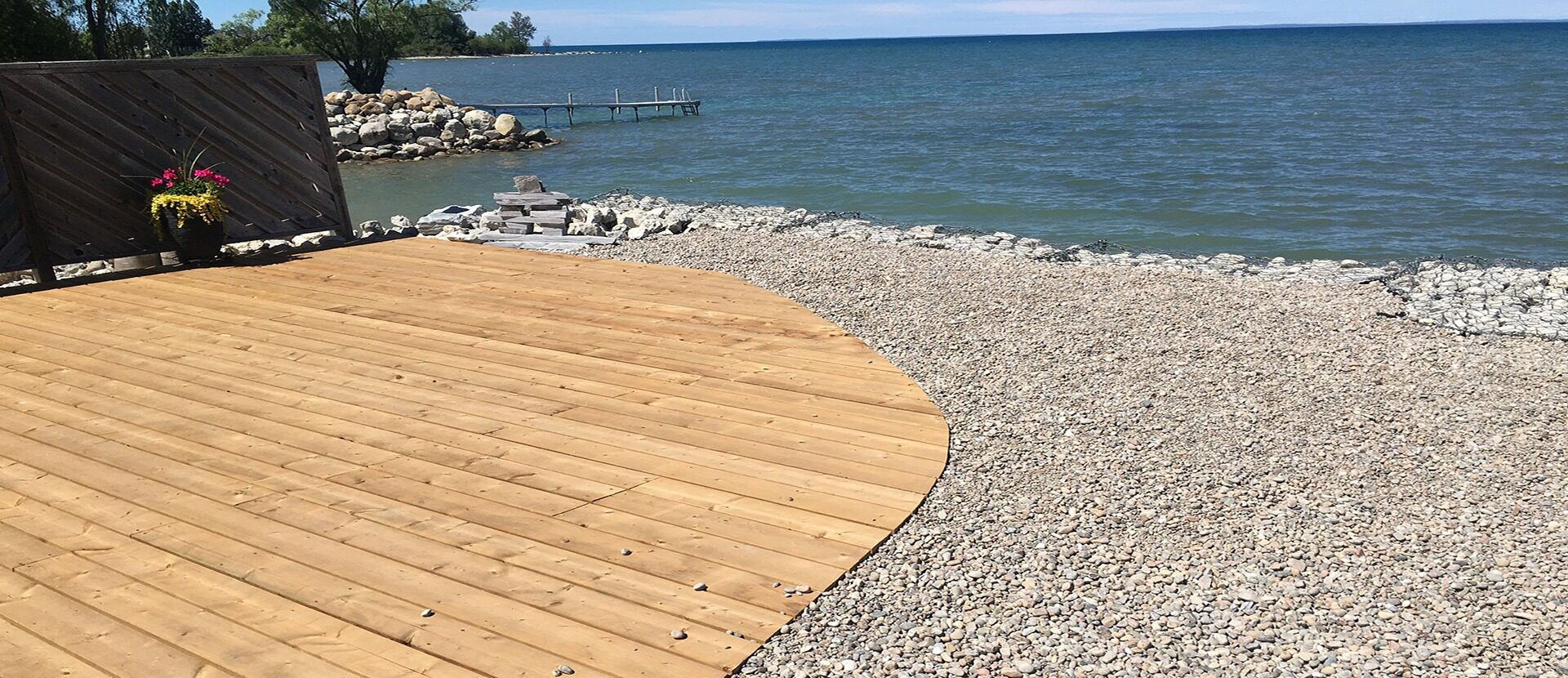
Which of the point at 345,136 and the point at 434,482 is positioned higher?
the point at 345,136

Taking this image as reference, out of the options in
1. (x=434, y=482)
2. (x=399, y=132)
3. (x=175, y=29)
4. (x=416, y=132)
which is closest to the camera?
(x=434, y=482)

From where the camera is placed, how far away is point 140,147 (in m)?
7.44

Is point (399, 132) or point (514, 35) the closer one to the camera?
point (399, 132)

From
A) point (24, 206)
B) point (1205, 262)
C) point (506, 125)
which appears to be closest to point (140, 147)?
point (24, 206)

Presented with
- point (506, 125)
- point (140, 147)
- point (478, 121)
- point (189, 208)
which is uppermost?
point (140, 147)

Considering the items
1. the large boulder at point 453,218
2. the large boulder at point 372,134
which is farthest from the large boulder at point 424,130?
the large boulder at point 453,218

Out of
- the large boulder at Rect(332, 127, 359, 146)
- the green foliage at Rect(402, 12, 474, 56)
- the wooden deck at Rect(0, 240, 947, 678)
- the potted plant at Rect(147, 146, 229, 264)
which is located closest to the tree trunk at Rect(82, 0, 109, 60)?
the large boulder at Rect(332, 127, 359, 146)

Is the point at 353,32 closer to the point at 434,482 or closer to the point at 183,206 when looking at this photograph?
the point at 183,206

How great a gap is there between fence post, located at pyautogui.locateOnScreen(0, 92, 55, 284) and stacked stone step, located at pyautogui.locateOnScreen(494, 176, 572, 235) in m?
3.72

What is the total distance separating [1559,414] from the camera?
4.89 m

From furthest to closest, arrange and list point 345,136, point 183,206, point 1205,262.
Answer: point 345,136 < point 1205,262 < point 183,206

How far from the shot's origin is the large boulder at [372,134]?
27.0 meters

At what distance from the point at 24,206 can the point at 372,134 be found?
21.3 meters

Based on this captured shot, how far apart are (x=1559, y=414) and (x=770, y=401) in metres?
3.72
